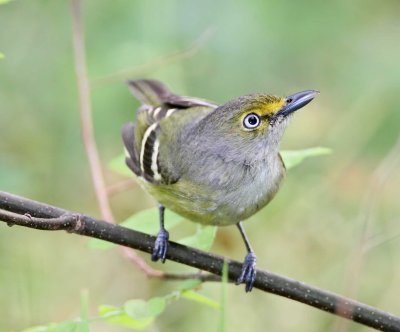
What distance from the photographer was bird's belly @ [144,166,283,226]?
3.66m

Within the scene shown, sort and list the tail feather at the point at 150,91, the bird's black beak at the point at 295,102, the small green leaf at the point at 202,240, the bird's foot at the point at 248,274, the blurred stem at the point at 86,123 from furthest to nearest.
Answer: the tail feather at the point at 150,91, the blurred stem at the point at 86,123, the bird's black beak at the point at 295,102, the bird's foot at the point at 248,274, the small green leaf at the point at 202,240

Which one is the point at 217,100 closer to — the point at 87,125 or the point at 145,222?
the point at 87,125

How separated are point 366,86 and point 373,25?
94 cm

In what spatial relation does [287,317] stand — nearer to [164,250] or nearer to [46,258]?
[46,258]

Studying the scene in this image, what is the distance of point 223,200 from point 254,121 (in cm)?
39

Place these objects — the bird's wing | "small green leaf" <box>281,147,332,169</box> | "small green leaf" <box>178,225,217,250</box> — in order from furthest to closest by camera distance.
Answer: the bird's wing, "small green leaf" <box>281,147,332,169</box>, "small green leaf" <box>178,225,217,250</box>

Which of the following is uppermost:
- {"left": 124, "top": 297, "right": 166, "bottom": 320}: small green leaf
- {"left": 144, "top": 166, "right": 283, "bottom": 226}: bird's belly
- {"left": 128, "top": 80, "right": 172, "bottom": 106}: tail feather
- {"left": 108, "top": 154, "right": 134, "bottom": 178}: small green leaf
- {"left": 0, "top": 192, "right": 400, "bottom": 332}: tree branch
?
{"left": 128, "top": 80, "right": 172, "bottom": 106}: tail feather

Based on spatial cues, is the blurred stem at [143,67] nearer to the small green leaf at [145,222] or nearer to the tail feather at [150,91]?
the tail feather at [150,91]

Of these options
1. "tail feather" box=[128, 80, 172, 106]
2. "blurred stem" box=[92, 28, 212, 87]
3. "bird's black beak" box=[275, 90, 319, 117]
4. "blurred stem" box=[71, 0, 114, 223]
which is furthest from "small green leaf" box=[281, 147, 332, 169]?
"tail feather" box=[128, 80, 172, 106]

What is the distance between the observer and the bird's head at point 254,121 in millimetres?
3695

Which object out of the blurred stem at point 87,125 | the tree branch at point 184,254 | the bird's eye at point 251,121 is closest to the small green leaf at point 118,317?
the tree branch at point 184,254

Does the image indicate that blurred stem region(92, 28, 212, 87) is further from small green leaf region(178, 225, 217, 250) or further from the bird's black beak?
small green leaf region(178, 225, 217, 250)

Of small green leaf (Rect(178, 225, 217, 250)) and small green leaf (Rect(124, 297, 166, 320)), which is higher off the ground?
small green leaf (Rect(178, 225, 217, 250))

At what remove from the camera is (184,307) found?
540cm
